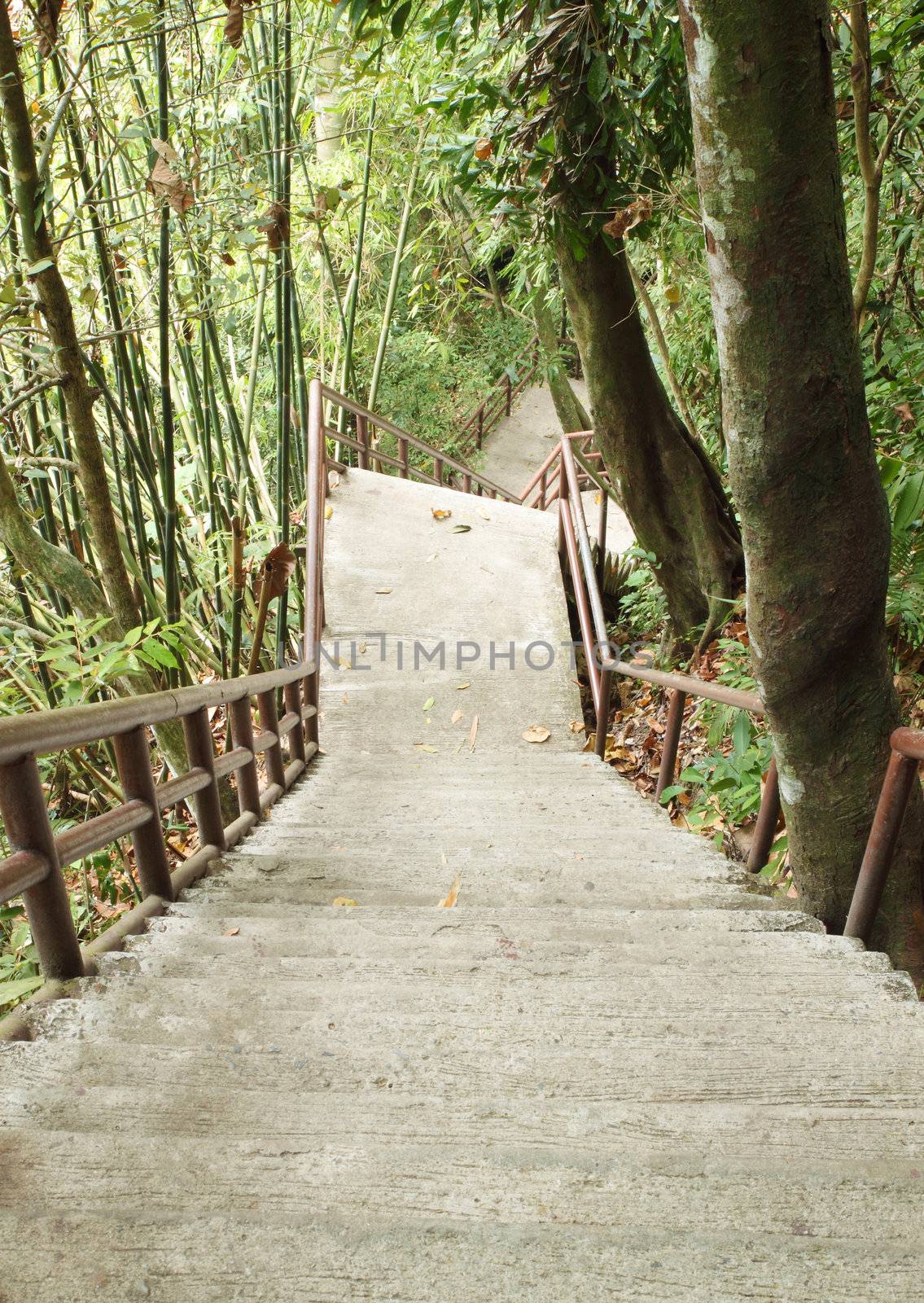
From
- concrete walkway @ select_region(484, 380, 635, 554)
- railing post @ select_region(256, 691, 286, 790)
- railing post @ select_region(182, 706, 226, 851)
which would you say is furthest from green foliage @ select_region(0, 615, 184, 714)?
concrete walkway @ select_region(484, 380, 635, 554)

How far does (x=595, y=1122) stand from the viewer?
134cm

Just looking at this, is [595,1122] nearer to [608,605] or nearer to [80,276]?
[80,276]

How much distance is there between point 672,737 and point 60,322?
2.52m

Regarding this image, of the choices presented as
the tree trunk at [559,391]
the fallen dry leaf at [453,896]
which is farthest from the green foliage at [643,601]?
the tree trunk at [559,391]

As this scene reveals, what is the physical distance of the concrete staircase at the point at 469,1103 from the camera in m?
1.06

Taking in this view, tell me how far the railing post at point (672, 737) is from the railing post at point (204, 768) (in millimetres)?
1667

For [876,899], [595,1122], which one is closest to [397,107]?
[876,899]

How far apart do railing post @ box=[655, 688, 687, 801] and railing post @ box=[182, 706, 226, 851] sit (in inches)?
65.6

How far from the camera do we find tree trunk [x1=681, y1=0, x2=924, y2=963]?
1881mm

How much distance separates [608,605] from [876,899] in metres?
5.21

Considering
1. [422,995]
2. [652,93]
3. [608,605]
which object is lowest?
[608,605]

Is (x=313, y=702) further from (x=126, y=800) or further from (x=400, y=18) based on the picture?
(x=400, y=18)

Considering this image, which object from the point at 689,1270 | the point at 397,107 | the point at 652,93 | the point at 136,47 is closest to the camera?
the point at 689,1270

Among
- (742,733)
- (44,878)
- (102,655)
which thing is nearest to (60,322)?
A: (102,655)
